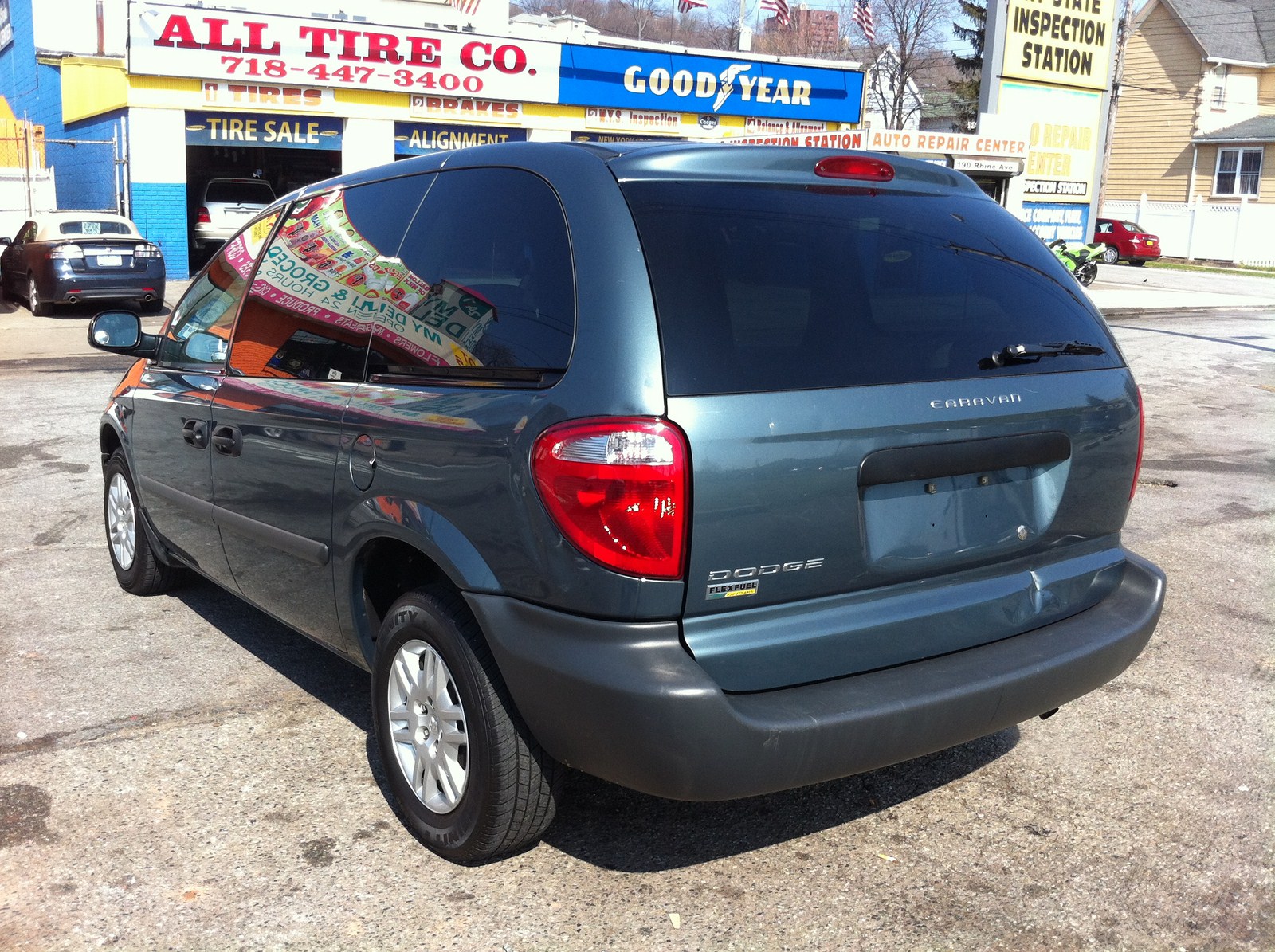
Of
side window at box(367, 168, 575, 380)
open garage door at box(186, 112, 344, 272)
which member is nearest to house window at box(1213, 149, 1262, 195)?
open garage door at box(186, 112, 344, 272)

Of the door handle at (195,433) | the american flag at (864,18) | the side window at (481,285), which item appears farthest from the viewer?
the american flag at (864,18)

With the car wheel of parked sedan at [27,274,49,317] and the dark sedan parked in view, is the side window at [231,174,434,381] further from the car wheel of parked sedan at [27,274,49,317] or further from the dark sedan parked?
the car wheel of parked sedan at [27,274,49,317]

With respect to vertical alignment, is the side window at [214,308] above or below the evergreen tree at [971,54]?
below

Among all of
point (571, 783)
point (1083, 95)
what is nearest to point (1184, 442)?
point (571, 783)

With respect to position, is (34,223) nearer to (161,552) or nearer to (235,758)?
(161,552)

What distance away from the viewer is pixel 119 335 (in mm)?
5008

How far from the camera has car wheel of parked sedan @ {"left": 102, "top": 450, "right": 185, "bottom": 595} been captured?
545 centimetres

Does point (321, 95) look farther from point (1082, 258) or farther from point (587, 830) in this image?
point (587, 830)

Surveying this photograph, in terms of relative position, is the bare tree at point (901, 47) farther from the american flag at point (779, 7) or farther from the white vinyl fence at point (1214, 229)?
the american flag at point (779, 7)

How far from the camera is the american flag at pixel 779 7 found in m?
30.8

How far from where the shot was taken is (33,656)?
4918 millimetres

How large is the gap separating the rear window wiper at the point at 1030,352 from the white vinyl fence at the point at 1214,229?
41.7 m

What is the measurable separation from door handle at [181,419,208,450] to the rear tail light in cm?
207

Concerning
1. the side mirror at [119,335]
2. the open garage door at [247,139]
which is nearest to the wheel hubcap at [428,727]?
the side mirror at [119,335]
